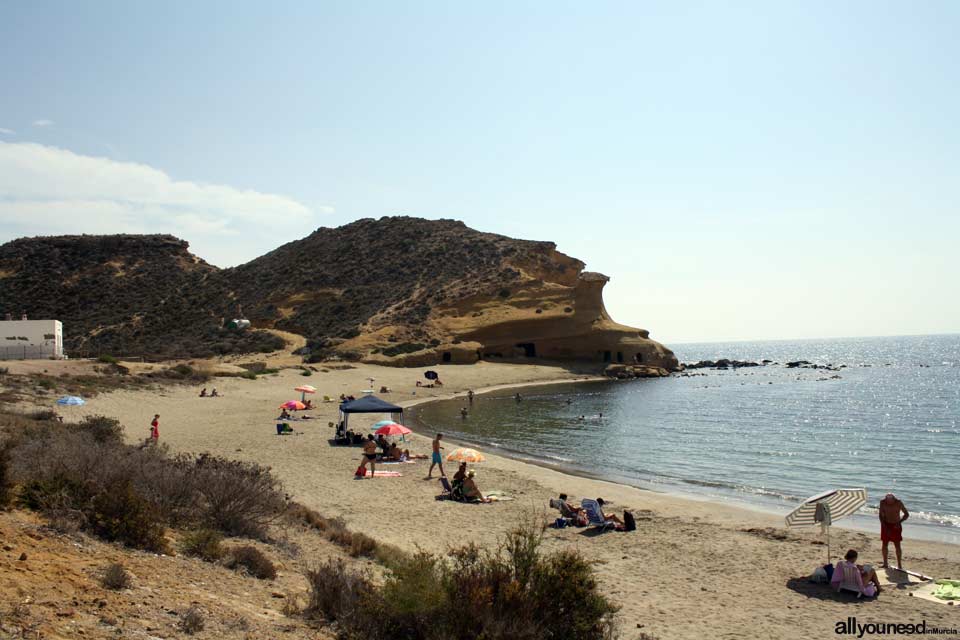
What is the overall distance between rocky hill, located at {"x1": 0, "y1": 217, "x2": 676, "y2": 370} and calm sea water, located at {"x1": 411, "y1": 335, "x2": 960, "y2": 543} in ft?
39.2

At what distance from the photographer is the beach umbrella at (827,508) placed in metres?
11.3

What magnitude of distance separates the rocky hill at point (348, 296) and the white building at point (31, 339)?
13056mm

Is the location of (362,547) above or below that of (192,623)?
below

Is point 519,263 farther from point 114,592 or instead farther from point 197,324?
point 114,592

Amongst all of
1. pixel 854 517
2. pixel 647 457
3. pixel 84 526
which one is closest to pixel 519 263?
pixel 647 457

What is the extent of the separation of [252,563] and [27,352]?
43095mm

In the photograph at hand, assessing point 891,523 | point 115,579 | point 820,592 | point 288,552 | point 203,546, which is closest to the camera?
point 115,579

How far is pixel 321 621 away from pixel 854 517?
15.2 meters

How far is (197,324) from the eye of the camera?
67250 millimetres

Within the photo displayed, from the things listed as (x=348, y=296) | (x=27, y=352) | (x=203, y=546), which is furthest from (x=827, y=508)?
(x=348, y=296)

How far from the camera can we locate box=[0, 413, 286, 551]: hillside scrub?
7.21m

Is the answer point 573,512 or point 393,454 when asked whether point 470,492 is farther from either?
point 393,454

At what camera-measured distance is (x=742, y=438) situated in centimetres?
3008

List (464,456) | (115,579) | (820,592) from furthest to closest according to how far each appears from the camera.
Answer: (464,456) → (820,592) → (115,579)
